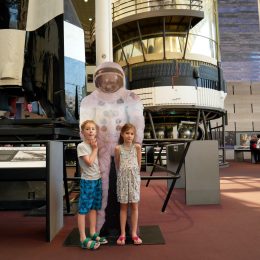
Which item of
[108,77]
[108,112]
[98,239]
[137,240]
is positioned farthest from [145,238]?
[108,77]

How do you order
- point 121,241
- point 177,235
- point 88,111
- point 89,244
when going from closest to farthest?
point 89,244 < point 121,241 < point 88,111 < point 177,235

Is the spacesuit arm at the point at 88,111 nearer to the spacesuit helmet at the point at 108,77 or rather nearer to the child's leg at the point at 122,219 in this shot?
the spacesuit helmet at the point at 108,77

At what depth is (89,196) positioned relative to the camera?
2365 mm

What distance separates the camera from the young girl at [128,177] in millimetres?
2387

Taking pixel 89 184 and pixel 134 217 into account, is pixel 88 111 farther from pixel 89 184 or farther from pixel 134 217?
pixel 134 217

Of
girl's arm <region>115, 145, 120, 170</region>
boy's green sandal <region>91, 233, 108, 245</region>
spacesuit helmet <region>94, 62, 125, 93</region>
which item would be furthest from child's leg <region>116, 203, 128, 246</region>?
spacesuit helmet <region>94, 62, 125, 93</region>

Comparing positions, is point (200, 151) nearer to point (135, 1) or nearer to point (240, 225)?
point (240, 225)

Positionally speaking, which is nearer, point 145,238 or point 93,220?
point 93,220

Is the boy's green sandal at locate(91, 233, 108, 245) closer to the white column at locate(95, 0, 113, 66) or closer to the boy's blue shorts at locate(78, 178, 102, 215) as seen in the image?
the boy's blue shorts at locate(78, 178, 102, 215)

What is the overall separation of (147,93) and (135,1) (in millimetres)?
3323

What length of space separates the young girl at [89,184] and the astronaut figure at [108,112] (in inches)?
3.0

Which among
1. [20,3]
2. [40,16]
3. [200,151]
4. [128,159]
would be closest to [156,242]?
[128,159]

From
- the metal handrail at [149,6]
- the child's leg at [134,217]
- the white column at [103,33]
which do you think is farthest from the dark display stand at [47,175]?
the metal handrail at [149,6]

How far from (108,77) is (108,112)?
0.30 m
